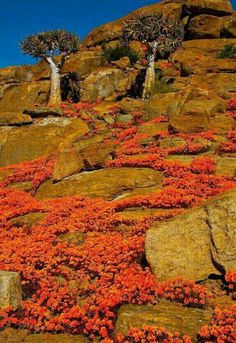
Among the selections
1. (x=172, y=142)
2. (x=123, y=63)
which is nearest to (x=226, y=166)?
(x=172, y=142)

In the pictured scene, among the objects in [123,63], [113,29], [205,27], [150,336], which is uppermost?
[113,29]

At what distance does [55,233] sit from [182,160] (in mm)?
8443

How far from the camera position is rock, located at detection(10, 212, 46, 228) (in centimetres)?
1642

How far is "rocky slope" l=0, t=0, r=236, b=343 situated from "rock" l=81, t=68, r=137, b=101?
7.63 m

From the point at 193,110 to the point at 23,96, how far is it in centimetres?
2495

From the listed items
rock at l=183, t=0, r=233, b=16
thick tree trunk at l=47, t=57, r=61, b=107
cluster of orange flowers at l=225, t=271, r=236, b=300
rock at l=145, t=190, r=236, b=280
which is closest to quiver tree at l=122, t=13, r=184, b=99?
thick tree trunk at l=47, t=57, r=61, b=107

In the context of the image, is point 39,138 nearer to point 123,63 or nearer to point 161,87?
point 161,87

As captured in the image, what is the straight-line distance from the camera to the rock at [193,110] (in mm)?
24016

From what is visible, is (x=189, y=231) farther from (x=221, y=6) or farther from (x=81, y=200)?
(x=221, y=6)

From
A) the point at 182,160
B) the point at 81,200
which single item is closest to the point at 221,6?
the point at 182,160

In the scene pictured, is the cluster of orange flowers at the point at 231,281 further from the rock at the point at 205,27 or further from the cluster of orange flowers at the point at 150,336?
the rock at the point at 205,27

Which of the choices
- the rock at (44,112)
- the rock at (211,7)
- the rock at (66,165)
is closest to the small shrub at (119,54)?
the rock at (211,7)

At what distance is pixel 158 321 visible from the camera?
8992mm

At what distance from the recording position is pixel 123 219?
15.1 m
